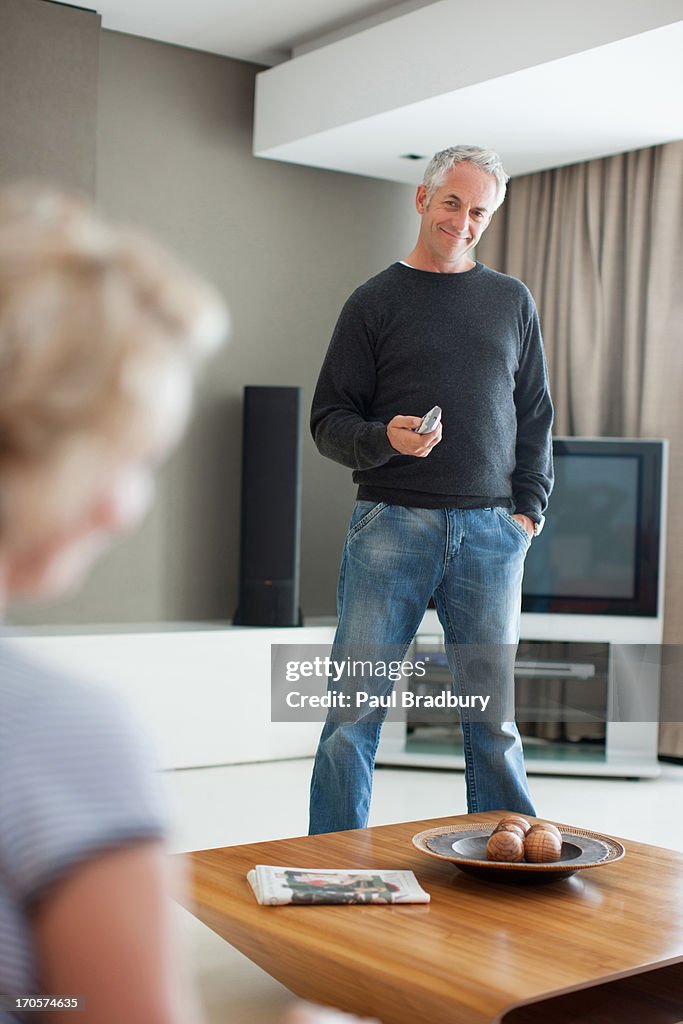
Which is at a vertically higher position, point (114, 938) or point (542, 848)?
point (114, 938)

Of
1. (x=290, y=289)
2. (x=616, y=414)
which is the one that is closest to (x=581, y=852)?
(x=616, y=414)

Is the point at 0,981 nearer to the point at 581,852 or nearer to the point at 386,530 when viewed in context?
the point at 581,852

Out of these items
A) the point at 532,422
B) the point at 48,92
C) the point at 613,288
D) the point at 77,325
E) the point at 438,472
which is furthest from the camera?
the point at 613,288

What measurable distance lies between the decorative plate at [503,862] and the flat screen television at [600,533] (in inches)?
90.2

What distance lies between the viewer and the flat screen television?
421 cm

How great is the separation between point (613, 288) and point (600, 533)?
0.95 meters

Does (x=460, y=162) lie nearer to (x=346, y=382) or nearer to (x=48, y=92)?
(x=346, y=382)

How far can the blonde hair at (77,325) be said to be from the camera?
54 centimetres

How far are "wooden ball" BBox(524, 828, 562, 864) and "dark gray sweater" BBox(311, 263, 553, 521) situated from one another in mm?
788

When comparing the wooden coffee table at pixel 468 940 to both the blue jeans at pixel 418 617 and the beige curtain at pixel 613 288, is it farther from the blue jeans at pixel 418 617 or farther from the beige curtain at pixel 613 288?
the beige curtain at pixel 613 288

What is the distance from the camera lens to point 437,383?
8.04ft

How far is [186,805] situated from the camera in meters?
3.52

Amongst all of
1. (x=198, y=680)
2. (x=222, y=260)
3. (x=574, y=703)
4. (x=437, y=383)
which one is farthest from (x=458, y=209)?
(x=574, y=703)
